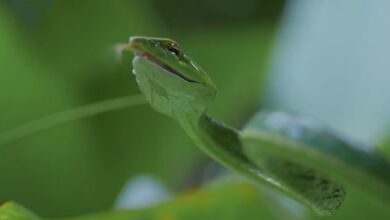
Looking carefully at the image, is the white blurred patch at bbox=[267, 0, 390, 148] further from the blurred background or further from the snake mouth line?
the snake mouth line

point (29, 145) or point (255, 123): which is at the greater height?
point (255, 123)

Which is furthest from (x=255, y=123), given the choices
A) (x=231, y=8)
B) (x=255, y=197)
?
(x=231, y=8)

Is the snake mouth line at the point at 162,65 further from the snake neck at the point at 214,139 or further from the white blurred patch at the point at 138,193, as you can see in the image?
the white blurred patch at the point at 138,193

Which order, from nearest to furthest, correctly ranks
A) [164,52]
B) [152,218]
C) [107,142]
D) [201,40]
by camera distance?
[164,52], [152,218], [107,142], [201,40]

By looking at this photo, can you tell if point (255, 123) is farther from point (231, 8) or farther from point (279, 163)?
point (231, 8)

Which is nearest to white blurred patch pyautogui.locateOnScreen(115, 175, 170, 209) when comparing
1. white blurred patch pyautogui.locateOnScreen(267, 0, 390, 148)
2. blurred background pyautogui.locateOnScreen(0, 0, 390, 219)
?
blurred background pyautogui.locateOnScreen(0, 0, 390, 219)

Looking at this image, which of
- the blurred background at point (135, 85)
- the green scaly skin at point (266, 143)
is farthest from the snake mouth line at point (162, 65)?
the blurred background at point (135, 85)

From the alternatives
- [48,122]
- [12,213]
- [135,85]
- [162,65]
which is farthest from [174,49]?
[135,85]
